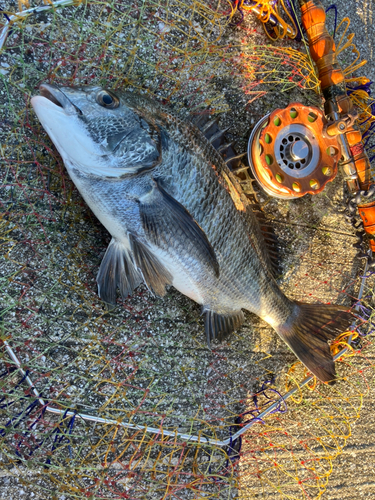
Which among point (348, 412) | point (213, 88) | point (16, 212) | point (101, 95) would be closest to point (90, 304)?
point (16, 212)

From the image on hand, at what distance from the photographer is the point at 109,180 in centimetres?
181

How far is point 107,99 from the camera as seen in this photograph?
1741mm

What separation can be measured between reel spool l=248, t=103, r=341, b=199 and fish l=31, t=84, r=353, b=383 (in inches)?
13.1

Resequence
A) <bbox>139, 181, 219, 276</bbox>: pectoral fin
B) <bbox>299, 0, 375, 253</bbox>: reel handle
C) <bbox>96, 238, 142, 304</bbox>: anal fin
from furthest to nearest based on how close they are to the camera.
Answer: <bbox>299, 0, 375, 253</bbox>: reel handle → <bbox>96, 238, 142, 304</bbox>: anal fin → <bbox>139, 181, 219, 276</bbox>: pectoral fin

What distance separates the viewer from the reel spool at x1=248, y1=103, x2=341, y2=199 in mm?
2422

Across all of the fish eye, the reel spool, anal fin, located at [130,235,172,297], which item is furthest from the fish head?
the reel spool

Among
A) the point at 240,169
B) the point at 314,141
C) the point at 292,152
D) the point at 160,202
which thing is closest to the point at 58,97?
the point at 160,202

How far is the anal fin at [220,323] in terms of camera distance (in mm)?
2279

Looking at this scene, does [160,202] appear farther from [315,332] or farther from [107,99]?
[315,332]

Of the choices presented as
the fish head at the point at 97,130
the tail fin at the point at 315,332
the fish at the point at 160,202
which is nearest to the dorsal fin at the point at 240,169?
the fish at the point at 160,202

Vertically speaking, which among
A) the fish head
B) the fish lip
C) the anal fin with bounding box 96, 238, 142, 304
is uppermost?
the fish lip

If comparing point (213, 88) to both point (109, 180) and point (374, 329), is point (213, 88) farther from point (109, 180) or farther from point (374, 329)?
point (374, 329)

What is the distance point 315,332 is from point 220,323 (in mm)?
732

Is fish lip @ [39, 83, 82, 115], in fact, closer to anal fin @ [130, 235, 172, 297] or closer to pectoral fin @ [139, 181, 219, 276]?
pectoral fin @ [139, 181, 219, 276]
